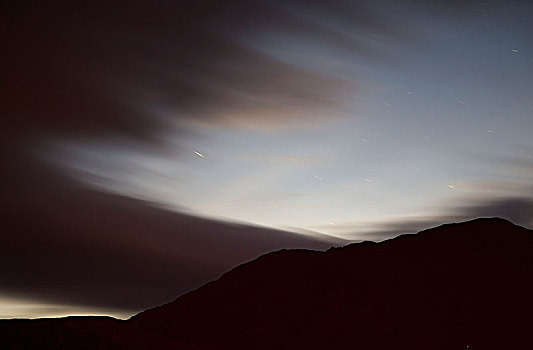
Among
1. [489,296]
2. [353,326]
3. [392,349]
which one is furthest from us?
[489,296]

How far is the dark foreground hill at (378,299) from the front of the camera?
97.6 m

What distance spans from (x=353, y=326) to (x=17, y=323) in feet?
261

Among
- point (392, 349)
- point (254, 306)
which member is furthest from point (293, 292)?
point (392, 349)

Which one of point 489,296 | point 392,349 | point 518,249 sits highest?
point 518,249

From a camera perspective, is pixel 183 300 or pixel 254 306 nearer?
pixel 254 306

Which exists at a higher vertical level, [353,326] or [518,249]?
[518,249]

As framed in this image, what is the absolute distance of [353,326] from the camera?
10319 cm

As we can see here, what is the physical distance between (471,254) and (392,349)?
65192 millimetres

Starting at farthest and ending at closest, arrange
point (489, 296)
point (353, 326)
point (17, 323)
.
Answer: point (489, 296)
point (353, 326)
point (17, 323)

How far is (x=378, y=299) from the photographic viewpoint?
120062 millimetres

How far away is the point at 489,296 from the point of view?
118m

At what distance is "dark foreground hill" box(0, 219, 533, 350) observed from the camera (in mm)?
97625

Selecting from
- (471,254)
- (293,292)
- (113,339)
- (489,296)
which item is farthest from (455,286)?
(113,339)

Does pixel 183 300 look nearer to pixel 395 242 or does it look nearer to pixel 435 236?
pixel 395 242
